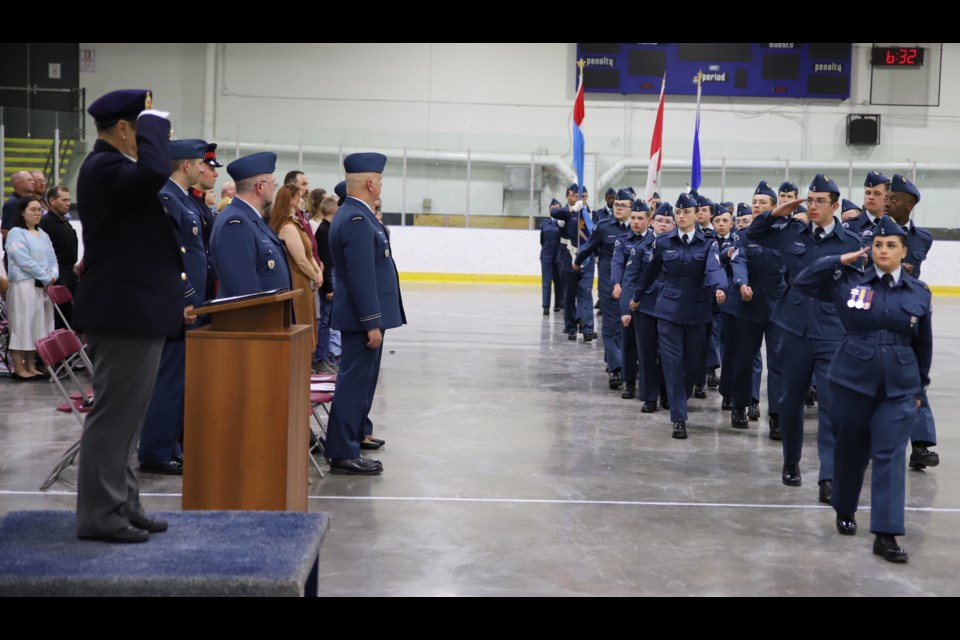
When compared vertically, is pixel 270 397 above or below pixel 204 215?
below

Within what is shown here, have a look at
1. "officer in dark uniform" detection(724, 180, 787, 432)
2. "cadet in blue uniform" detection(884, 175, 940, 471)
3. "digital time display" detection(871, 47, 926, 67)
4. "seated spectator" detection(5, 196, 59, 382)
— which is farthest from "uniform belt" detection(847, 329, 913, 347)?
"digital time display" detection(871, 47, 926, 67)

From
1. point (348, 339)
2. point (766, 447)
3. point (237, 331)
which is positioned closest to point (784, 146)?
point (766, 447)

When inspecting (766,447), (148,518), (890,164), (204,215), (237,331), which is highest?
(890,164)

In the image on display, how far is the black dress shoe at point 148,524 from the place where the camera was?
3.59 meters

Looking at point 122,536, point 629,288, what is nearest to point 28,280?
point 629,288

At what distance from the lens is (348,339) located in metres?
6.33

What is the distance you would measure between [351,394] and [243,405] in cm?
200

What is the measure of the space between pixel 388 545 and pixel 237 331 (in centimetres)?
135

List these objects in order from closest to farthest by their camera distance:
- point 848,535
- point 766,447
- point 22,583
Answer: point 22,583 < point 848,535 < point 766,447

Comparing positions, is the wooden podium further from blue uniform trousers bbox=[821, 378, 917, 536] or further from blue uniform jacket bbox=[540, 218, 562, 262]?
blue uniform jacket bbox=[540, 218, 562, 262]

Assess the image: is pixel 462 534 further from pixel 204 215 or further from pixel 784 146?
pixel 784 146

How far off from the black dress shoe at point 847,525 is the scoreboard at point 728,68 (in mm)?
20103

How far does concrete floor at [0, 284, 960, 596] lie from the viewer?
459 centimetres
